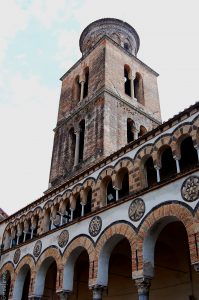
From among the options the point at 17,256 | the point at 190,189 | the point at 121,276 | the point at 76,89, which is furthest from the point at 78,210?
the point at 76,89

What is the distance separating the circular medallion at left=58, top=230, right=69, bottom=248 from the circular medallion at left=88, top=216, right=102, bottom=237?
1.42 metres

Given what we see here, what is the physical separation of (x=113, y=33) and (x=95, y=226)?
18.6 m

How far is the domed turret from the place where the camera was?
1046 inches

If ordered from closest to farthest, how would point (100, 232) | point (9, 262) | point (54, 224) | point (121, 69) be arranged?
point (100, 232) < point (54, 224) < point (9, 262) < point (121, 69)

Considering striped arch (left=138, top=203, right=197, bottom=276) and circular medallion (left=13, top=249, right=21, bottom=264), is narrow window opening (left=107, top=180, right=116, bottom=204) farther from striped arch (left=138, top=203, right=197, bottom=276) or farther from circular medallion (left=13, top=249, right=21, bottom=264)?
circular medallion (left=13, top=249, right=21, bottom=264)

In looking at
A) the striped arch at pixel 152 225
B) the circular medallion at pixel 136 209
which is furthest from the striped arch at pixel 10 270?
the striped arch at pixel 152 225

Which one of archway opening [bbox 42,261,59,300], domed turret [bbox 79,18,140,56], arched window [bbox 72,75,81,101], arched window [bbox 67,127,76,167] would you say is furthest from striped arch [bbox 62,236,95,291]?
domed turret [bbox 79,18,140,56]

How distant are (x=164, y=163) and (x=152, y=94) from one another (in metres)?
12.7

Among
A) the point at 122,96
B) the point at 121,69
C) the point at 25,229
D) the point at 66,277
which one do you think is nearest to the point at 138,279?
the point at 66,277

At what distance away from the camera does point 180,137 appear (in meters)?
10.4

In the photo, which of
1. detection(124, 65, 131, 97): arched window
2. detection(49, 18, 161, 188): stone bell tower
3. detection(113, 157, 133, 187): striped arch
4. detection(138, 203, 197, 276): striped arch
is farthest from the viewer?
detection(124, 65, 131, 97): arched window

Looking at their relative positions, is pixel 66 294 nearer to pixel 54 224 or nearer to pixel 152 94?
pixel 54 224

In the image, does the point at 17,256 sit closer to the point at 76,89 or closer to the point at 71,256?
the point at 71,256

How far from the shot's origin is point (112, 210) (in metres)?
11.6
